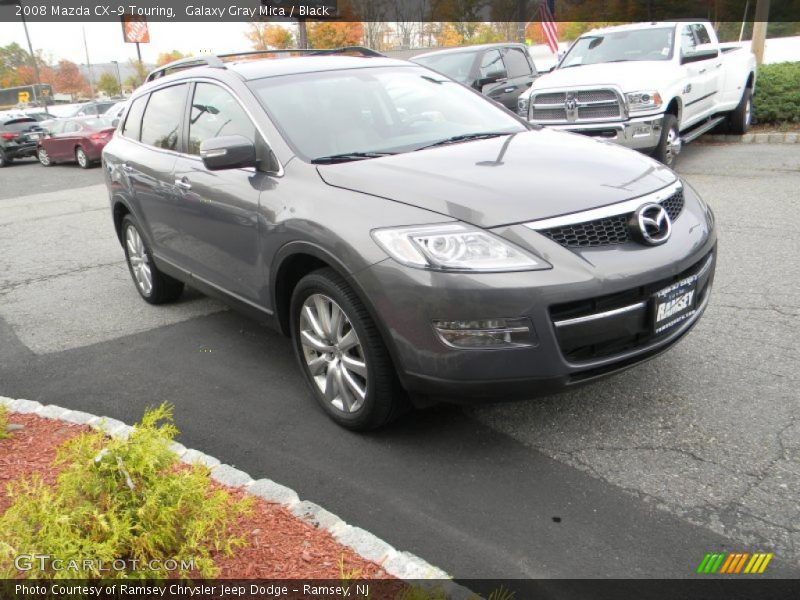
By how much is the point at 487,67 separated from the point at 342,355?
33.6 feet

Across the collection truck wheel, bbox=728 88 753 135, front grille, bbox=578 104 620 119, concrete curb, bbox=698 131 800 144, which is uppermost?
front grille, bbox=578 104 620 119

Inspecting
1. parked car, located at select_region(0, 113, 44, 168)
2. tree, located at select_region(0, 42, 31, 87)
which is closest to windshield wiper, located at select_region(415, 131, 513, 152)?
parked car, located at select_region(0, 113, 44, 168)

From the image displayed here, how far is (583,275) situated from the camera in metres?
2.97

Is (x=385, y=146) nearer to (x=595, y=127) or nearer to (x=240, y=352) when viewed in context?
(x=240, y=352)

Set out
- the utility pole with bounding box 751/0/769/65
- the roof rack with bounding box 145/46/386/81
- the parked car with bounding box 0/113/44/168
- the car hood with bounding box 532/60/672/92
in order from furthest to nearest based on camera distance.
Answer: the parked car with bounding box 0/113/44/168, the utility pole with bounding box 751/0/769/65, the car hood with bounding box 532/60/672/92, the roof rack with bounding box 145/46/386/81

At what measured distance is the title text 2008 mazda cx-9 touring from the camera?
9.84 feet

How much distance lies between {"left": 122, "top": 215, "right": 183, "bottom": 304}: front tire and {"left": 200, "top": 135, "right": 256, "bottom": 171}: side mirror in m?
2.13

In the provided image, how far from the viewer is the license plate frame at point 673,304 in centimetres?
321

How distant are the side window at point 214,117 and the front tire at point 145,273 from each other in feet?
4.36

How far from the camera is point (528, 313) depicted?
9.61 ft

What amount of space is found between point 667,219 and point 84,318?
4711 millimetres

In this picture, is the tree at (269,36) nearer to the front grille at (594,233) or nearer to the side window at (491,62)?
the side window at (491,62)

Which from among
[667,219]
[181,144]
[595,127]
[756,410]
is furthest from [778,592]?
[595,127]

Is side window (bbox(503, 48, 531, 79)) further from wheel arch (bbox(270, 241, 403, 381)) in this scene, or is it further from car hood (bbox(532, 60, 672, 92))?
wheel arch (bbox(270, 241, 403, 381))
